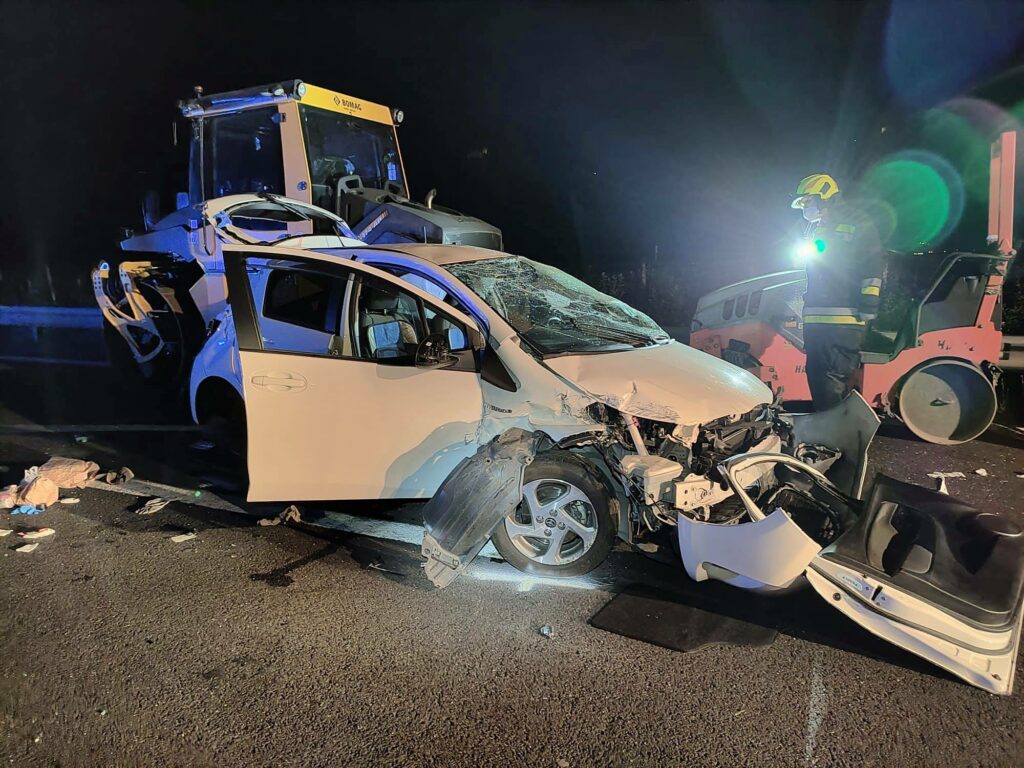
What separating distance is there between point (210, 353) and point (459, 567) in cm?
271

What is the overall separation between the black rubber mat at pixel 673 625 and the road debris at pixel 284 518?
222cm

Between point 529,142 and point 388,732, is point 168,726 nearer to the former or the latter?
point 388,732

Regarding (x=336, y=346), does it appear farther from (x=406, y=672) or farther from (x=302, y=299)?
(x=406, y=672)

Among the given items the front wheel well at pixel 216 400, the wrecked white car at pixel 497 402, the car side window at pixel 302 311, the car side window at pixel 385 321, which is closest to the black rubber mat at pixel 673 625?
the wrecked white car at pixel 497 402

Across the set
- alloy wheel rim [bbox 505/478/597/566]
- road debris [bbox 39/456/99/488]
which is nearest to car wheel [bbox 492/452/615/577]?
alloy wheel rim [bbox 505/478/597/566]

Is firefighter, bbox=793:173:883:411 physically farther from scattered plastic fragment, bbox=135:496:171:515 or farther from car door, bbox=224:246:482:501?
scattered plastic fragment, bbox=135:496:171:515

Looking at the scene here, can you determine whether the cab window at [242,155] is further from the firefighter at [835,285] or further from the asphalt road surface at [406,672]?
the firefighter at [835,285]

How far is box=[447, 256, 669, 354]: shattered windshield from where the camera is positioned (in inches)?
153

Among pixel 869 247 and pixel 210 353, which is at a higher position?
pixel 869 247

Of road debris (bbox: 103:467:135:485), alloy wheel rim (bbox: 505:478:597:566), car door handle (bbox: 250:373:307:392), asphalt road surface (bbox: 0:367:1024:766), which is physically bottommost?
road debris (bbox: 103:467:135:485)

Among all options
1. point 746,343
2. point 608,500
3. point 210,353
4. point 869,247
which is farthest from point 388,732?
point 746,343

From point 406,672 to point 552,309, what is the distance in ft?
7.60

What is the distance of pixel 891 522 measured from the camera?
325 cm

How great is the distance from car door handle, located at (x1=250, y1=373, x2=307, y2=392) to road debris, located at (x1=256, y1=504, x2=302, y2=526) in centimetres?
100
